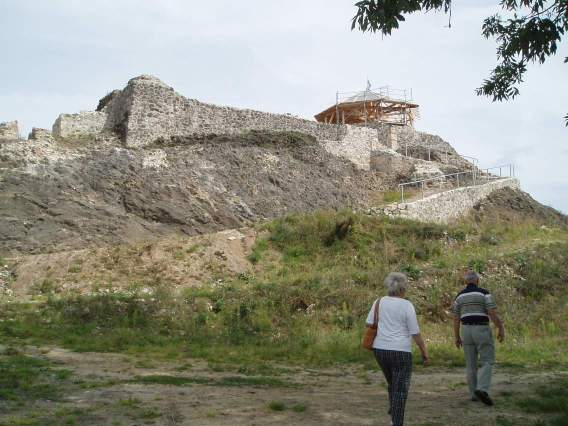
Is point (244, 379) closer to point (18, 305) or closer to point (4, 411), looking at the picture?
point (4, 411)

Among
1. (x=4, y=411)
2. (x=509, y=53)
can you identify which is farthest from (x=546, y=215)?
(x=4, y=411)

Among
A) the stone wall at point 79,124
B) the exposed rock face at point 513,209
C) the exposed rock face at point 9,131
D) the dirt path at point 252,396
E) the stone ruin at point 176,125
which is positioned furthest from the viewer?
the exposed rock face at point 513,209

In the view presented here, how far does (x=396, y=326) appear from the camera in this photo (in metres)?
5.45

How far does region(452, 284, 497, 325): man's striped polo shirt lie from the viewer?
6793 millimetres

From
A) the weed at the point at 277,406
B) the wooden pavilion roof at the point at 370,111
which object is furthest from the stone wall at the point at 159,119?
the weed at the point at 277,406

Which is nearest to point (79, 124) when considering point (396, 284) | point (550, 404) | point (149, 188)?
point (149, 188)

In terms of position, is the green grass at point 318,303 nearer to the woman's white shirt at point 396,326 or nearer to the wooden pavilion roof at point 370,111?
the woman's white shirt at point 396,326

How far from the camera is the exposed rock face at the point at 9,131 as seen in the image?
16812mm

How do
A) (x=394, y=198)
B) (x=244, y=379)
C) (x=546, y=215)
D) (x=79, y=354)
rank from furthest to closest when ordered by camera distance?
(x=546, y=215), (x=394, y=198), (x=79, y=354), (x=244, y=379)

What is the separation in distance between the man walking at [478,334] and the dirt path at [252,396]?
0.23 m

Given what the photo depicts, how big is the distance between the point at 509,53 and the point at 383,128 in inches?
806

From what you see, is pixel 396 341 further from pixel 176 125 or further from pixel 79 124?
pixel 79 124

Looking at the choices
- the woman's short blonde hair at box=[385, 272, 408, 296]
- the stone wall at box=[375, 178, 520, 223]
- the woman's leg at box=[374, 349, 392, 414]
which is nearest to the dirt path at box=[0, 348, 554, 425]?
the woman's leg at box=[374, 349, 392, 414]

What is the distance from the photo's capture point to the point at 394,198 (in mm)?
22844
